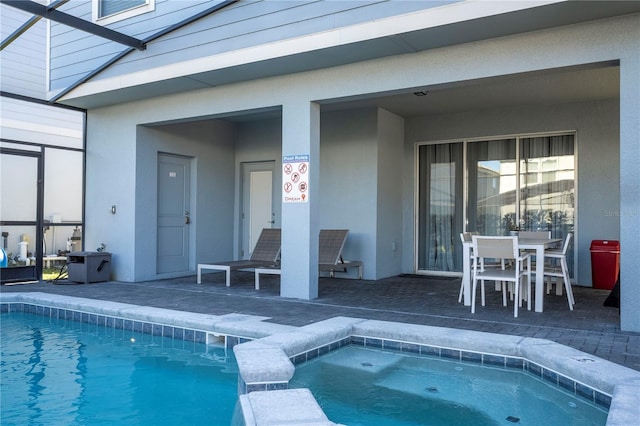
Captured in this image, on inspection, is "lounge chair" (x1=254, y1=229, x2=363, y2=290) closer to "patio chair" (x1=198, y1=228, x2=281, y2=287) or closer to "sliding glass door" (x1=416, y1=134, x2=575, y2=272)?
"patio chair" (x1=198, y1=228, x2=281, y2=287)

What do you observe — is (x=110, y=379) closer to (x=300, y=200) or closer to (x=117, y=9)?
(x=300, y=200)

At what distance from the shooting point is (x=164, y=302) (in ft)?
19.3

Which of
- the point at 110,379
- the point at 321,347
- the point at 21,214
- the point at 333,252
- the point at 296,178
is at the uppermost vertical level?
the point at 296,178

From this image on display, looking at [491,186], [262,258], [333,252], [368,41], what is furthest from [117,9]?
[491,186]

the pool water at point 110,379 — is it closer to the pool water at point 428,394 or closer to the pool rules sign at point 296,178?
the pool water at point 428,394

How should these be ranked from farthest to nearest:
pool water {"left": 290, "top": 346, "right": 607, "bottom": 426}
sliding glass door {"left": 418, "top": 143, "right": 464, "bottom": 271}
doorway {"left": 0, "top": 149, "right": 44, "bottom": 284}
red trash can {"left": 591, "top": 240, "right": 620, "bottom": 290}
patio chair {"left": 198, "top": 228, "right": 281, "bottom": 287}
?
sliding glass door {"left": 418, "top": 143, "right": 464, "bottom": 271} < patio chair {"left": 198, "top": 228, "right": 281, "bottom": 287} < doorway {"left": 0, "top": 149, "right": 44, "bottom": 284} < red trash can {"left": 591, "top": 240, "right": 620, "bottom": 290} < pool water {"left": 290, "top": 346, "right": 607, "bottom": 426}

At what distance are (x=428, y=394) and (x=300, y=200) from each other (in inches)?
132

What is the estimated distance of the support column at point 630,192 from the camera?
4.36 m

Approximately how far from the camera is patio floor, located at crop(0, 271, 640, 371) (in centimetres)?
431

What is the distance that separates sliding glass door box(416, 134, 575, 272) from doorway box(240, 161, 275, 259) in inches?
113

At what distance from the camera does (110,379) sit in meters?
3.76

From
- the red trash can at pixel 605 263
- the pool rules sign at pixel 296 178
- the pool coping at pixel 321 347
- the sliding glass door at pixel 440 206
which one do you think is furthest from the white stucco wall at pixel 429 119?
the pool coping at pixel 321 347

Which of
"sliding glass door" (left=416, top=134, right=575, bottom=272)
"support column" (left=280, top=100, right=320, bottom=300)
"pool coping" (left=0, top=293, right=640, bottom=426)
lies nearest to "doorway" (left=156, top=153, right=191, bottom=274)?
"pool coping" (left=0, top=293, right=640, bottom=426)

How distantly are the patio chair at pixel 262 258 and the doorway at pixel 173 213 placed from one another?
3.53 feet
